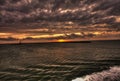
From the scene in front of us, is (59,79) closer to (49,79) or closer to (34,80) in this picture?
(49,79)

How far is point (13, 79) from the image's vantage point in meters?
33.7

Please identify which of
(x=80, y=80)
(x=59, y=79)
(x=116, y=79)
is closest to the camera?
(x=116, y=79)

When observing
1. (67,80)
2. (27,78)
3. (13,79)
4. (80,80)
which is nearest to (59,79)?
(67,80)

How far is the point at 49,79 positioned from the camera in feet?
110

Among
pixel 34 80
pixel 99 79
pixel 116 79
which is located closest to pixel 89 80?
pixel 99 79

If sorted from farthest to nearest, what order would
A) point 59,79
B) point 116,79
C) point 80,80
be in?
point 59,79 < point 80,80 < point 116,79

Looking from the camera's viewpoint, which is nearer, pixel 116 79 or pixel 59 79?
pixel 116 79

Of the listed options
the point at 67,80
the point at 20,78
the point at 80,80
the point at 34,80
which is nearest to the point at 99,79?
the point at 80,80

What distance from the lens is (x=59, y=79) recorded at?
110 ft

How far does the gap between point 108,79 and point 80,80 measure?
5239 millimetres

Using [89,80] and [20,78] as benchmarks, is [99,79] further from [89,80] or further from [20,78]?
[20,78]

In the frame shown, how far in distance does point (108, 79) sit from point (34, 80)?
569 inches

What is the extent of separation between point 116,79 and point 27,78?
1780 centimetres

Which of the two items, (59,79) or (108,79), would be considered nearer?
(108,79)
